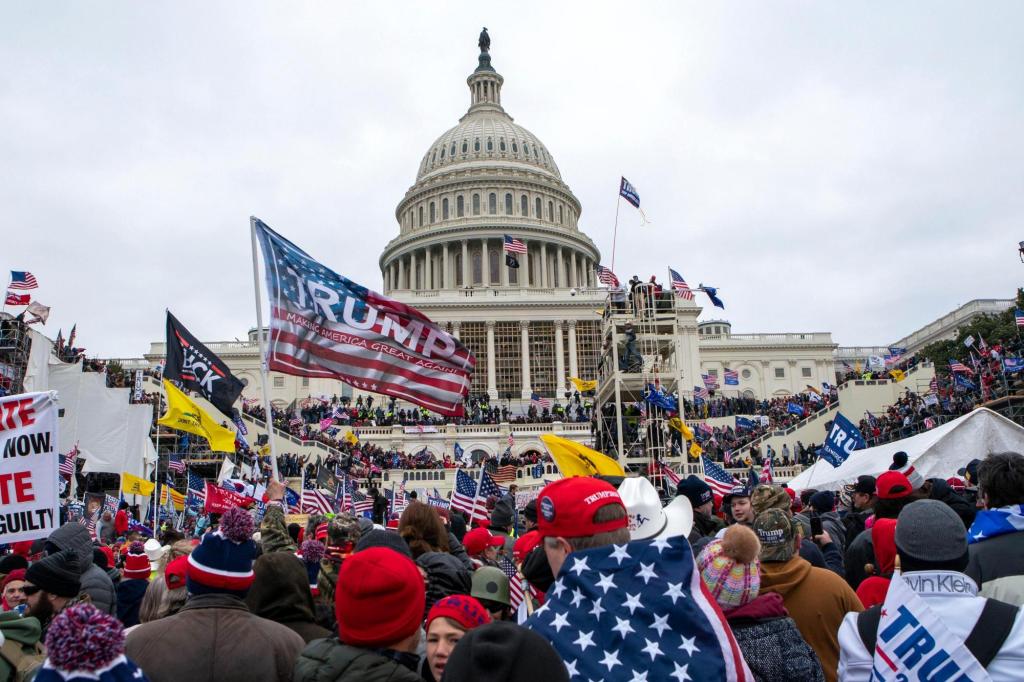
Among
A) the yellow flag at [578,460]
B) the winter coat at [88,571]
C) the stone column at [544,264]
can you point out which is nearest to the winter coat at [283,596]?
the winter coat at [88,571]

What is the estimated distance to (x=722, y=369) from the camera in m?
82.2

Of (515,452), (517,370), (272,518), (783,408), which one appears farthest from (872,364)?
(272,518)

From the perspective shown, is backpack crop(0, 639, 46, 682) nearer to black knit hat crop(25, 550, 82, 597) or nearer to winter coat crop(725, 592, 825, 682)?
black knit hat crop(25, 550, 82, 597)

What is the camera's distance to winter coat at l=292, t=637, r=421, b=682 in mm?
3326

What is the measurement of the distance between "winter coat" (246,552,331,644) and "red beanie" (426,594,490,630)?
1161 millimetres

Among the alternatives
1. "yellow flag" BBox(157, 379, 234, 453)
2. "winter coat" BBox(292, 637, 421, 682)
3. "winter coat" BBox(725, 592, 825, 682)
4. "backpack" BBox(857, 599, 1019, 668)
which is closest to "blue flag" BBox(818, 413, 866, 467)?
"yellow flag" BBox(157, 379, 234, 453)

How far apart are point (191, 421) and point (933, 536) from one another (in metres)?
14.9

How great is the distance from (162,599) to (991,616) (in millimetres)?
4150

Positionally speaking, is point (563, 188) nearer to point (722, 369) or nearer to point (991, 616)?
point (722, 369)

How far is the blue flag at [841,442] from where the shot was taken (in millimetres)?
15461

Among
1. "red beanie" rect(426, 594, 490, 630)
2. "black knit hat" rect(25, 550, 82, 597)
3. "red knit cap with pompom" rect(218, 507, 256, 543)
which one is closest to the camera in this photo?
"red beanie" rect(426, 594, 490, 630)

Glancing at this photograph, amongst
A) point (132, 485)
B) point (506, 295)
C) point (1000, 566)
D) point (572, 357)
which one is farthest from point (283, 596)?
point (506, 295)

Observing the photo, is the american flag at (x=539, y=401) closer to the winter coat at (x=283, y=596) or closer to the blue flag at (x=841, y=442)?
the blue flag at (x=841, y=442)

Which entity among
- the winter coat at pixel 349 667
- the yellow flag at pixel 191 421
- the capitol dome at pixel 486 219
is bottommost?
the winter coat at pixel 349 667
